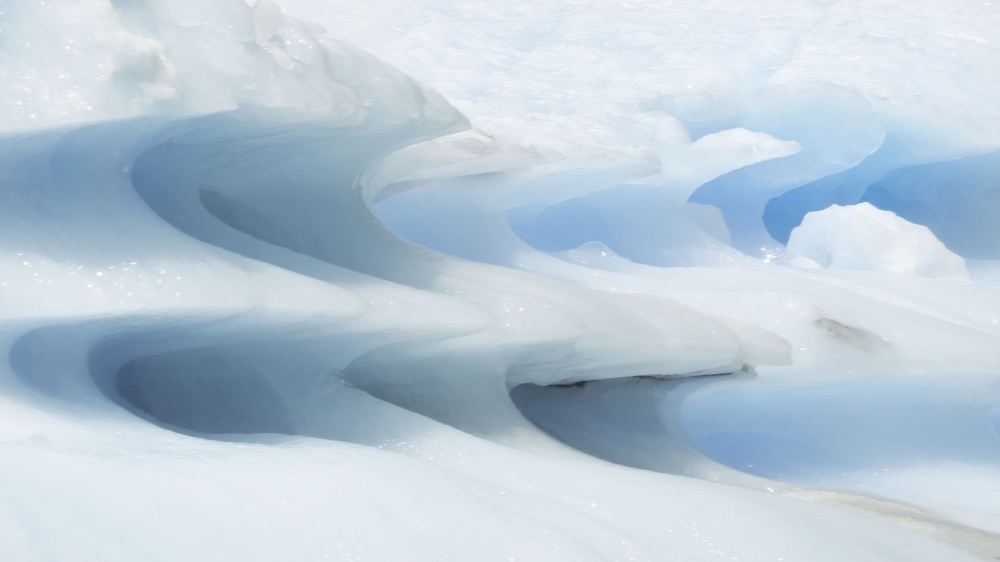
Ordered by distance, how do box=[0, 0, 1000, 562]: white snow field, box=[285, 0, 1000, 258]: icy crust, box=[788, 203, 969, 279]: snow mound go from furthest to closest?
box=[285, 0, 1000, 258]: icy crust
box=[788, 203, 969, 279]: snow mound
box=[0, 0, 1000, 562]: white snow field

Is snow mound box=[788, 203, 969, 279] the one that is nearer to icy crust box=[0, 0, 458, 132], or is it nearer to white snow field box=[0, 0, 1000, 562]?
white snow field box=[0, 0, 1000, 562]

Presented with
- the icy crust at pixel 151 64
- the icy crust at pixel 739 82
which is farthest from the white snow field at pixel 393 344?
the icy crust at pixel 739 82

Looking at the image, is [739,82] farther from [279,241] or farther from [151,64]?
[151,64]

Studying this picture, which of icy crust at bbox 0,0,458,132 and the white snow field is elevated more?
icy crust at bbox 0,0,458,132

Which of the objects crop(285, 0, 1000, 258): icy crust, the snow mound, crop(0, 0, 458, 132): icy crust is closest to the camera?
crop(0, 0, 458, 132): icy crust

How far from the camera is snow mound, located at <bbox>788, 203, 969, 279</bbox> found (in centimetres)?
251

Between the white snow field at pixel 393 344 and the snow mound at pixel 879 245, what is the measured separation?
15 millimetres

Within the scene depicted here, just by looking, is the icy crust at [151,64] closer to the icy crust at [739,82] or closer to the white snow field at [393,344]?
the white snow field at [393,344]

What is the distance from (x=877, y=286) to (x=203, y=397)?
1.69m

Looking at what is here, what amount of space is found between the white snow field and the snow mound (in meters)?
0.01

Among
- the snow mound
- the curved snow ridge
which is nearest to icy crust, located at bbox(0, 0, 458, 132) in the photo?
the curved snow ridge

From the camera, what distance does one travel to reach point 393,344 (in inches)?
49.4

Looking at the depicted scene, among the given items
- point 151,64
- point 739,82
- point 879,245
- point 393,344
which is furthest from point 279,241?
point 739,82

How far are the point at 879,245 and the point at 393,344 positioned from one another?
1.82 m
